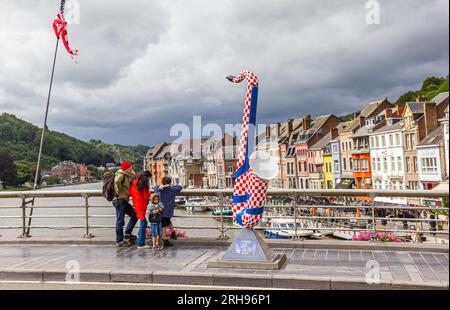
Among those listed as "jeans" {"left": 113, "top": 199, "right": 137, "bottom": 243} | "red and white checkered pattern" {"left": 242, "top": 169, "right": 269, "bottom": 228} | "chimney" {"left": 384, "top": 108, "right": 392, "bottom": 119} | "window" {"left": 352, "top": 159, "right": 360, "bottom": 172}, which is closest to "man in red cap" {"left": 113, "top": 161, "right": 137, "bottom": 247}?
"jeans" {"left": 113, "top": 199, "right": 137, "bottom": 243}

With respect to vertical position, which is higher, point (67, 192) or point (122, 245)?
point (67, 192)

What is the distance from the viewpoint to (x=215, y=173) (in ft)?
314

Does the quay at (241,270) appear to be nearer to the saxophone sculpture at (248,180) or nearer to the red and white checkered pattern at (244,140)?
the saxophone sculpture at (248,180)

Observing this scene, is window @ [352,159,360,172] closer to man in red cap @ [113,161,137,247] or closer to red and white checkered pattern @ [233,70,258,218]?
man in red cap @ [113,161,137,247]

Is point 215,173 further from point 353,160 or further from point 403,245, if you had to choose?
point 403,245

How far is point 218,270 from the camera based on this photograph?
26.1ft

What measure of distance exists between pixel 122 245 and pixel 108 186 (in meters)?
1.43

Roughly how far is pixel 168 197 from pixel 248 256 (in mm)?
2728

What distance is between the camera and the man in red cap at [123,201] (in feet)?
34.0

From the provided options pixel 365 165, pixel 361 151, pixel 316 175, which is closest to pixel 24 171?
pixel 361 151

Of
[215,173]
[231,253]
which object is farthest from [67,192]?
[215,173]

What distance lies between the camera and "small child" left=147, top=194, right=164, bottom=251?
981 cm

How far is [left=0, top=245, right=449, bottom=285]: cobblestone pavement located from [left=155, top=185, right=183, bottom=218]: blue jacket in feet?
2.75
